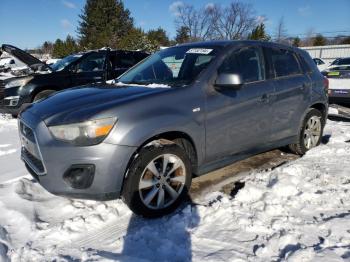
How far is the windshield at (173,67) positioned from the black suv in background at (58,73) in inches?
161

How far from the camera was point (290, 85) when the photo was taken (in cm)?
462

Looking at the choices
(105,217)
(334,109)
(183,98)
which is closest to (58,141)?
(105,217)

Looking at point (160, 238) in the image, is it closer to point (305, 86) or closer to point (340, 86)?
point (305, 86)

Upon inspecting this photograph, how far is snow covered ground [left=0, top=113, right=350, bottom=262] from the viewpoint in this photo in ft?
8.91

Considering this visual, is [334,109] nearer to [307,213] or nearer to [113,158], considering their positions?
[307,213]

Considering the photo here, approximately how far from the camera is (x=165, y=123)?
3.23m

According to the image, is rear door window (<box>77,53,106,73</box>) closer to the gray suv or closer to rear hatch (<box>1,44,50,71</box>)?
rear hatch (<box>1,44,50,71</box>)

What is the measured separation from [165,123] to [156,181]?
55 centimetres

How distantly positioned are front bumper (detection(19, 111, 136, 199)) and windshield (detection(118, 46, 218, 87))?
1.12 m

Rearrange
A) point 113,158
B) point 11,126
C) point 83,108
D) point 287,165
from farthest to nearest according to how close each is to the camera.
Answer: point 11,126 < point 287,165 < point 83,108 < point 113,158

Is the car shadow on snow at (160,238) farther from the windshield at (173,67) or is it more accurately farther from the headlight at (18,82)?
the headlight at (18,82)

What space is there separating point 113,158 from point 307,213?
1.88 metres

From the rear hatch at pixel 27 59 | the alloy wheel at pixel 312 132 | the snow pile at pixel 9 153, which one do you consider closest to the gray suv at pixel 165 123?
the alloy wheel at pixel 312 132

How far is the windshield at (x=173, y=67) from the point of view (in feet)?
12.5
